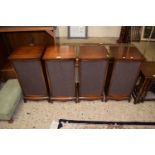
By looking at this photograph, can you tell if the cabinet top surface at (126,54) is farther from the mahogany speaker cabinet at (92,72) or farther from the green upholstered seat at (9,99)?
the green upholstered seat at (9,99)

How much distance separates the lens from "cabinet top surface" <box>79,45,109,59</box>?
2008mm

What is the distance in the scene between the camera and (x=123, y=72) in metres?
2.14

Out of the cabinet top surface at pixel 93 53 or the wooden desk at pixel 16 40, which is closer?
the cabinet top surface at pixel 93 53

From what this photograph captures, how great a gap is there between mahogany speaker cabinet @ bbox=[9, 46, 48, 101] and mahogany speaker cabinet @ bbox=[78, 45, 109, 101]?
0.52 metres

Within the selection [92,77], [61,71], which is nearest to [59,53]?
[61,71]

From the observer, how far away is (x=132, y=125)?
2129 millimetres

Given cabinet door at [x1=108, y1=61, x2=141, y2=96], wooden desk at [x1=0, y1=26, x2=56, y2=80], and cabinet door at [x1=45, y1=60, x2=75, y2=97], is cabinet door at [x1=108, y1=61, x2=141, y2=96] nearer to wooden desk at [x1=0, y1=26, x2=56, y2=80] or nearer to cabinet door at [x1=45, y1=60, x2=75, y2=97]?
A: cabinet door at [x1=45, y1=60, x2=75, y2=97]

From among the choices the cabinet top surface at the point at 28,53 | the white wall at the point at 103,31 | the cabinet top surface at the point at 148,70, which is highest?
the cabinet top surface at the point at 28,53

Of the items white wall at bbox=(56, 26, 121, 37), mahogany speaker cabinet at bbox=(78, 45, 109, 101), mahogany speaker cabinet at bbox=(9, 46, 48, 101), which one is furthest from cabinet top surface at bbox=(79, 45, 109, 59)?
white wall at bbox=(56, 26, 121, 37)

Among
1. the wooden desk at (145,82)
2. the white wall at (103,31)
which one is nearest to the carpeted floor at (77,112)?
the wooden desk at (145,82)

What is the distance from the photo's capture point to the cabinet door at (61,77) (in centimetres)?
202
